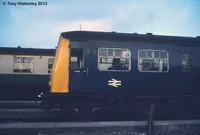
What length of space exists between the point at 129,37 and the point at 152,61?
127 cm

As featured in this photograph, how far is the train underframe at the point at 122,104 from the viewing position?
39.0ft

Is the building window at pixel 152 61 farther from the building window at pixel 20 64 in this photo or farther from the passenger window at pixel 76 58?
the building window at pixel 20 64

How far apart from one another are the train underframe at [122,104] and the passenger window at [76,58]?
1.10 metres

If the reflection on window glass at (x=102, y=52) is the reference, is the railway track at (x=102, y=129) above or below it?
below

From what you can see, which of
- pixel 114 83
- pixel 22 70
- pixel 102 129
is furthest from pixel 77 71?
pixel 22 70

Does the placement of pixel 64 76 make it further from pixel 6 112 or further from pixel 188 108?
pixel 188 108

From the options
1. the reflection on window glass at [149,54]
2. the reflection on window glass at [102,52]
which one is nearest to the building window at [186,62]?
the reflection on window glass at [149,54]

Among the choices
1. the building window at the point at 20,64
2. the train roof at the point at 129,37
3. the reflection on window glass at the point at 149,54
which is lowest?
the building window at the point at 20,64

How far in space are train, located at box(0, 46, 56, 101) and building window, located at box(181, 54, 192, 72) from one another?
774cm

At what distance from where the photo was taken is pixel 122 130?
324 inches

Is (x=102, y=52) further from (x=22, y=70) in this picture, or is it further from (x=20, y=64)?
(x=20, y=64)

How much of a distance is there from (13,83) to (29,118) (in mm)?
6594

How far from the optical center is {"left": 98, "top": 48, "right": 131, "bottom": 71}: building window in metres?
12.0

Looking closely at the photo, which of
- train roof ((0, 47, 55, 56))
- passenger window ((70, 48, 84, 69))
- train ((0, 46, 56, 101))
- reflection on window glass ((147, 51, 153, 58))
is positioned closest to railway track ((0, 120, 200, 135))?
passenger window ((70, 48, 84, 69))
